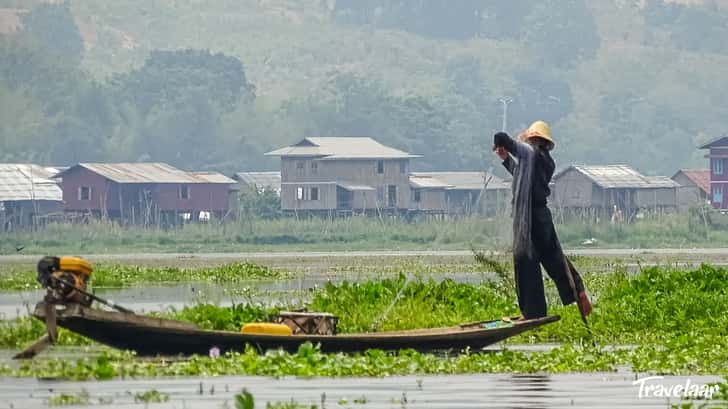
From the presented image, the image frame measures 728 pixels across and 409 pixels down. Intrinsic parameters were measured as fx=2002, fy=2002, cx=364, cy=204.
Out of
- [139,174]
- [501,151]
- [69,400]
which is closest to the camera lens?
[69,400]

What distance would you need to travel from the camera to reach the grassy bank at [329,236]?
93.4m

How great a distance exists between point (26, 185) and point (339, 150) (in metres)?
18.3

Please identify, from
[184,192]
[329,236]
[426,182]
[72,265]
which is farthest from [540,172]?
[426,182]

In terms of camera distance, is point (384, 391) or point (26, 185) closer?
point (384, 391)

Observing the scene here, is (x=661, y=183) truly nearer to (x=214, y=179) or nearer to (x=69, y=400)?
(x=214, y=179)

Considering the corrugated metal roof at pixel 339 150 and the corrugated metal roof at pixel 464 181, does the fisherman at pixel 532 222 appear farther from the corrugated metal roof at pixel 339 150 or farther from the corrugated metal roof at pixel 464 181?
the corrugated metal roof at pixel 464 181

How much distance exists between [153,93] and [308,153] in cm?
3954

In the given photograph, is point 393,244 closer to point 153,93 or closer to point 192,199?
point 192,199

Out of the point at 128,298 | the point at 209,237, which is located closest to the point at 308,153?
the point at 209,237

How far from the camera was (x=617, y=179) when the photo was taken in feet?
381

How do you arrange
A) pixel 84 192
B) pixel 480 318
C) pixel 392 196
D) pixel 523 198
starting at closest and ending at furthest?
pixel 523 198
pixel 480 318
pixel 84 192
pixel 392 196

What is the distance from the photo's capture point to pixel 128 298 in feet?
119

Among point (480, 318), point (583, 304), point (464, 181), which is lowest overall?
point (480, 318)

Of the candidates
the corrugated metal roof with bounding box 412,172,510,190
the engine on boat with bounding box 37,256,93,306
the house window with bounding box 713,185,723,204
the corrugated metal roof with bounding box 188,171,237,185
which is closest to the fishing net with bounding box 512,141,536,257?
the engine on boat with bounding box 37,256,93,306
